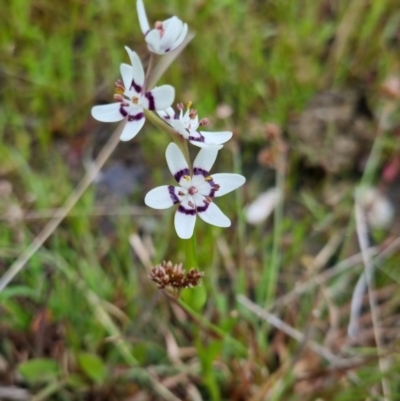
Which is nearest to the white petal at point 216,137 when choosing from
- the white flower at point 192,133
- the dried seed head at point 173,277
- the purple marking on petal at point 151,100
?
the white flower at point 192,133

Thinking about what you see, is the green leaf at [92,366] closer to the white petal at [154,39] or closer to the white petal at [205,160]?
the white petal at [205,160]

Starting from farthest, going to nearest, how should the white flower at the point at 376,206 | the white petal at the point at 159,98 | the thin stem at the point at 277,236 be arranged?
the white flower at the point at 376,206 → the thin stem at the point at 277,236 → the white petal at the point at 159,98

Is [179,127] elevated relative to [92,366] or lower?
elevated

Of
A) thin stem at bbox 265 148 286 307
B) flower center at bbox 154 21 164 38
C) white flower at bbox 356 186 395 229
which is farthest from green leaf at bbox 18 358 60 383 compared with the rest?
white flower at bbox 356 186 395 229

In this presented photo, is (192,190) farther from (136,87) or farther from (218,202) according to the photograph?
(218,202)

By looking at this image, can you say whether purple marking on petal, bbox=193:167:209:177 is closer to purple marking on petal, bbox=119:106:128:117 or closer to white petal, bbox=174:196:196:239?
white petal, bbox=174:196:196:239

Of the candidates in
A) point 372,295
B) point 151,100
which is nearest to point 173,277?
point 151,100
